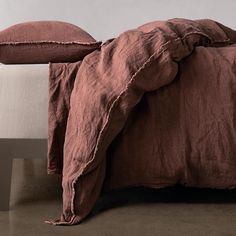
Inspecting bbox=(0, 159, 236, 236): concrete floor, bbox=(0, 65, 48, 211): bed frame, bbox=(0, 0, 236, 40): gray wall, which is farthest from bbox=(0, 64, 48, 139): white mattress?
bbox=(0, 0, 236, 40): gray wall

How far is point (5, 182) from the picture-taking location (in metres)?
1.30

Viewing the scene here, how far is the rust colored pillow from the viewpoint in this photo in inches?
52.5

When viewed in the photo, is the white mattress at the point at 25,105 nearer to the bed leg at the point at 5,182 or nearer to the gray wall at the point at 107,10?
→ the bed leg at the point at 5,182

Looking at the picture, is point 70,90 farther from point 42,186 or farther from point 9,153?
point 42,186

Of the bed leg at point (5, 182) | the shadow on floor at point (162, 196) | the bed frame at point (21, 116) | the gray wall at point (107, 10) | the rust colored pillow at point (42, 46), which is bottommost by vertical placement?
the shadow on floor at point (162, 196)

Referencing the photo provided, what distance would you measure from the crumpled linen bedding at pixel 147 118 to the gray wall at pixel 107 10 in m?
1.31

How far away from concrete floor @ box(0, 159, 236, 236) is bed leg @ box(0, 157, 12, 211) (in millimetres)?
27

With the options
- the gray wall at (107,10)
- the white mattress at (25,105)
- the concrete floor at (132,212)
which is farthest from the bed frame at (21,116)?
the gray wall at (107,10)

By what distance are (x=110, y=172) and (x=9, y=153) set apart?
27 cm

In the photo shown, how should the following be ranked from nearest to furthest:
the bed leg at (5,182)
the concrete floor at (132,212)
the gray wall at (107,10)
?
the concrete floor at (132,212) → the bed leg at (5,182) → the gray wall at (107,10)

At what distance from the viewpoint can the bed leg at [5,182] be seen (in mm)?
1290

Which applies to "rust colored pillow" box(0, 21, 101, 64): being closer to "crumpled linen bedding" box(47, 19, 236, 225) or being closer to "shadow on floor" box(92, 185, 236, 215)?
"crumpled linen bedding" box(47, 19, 236, 225)

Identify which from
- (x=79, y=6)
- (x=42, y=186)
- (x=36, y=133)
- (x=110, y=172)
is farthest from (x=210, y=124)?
(x=79, y=6)

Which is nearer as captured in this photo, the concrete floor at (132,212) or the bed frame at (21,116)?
the concrete floor at (132,212)
